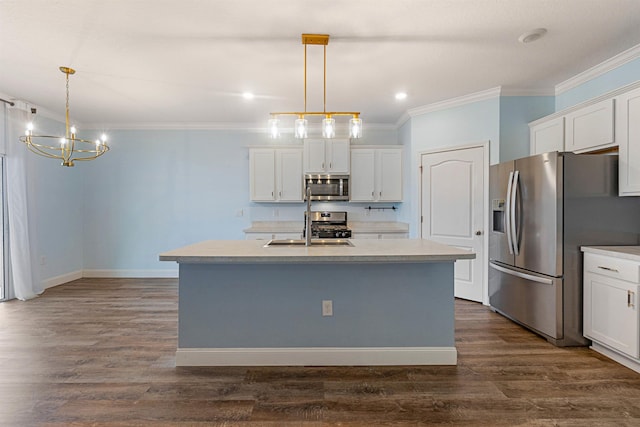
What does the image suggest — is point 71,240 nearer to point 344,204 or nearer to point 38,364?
point 38,364

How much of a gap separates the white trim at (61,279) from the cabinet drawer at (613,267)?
6.53 metres

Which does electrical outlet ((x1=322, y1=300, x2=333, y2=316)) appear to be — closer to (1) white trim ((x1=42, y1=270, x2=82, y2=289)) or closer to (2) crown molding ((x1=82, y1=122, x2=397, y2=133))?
(2) crown molding ((x1=82, y1=122, x2=397, y2=133))

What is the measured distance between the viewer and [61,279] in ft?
16.6

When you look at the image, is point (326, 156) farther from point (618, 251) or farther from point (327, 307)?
point (618, 251)

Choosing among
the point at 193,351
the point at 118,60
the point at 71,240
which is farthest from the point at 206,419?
the point at 71,240

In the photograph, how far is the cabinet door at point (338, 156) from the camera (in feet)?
16.6

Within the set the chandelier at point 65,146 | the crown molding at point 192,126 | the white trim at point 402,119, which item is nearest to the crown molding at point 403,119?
the white trim at point 402,119

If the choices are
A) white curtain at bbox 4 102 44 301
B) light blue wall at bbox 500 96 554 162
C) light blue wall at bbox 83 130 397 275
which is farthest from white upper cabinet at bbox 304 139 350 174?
white curtain at bbox 4 102 44 301

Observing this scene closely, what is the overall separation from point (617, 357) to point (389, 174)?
331cm

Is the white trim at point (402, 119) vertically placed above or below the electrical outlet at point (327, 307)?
above

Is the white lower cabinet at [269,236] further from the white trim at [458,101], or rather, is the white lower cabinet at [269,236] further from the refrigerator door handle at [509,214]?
the refrigerator door handle at [509,214]

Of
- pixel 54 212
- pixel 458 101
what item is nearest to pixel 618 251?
pixel 458 101

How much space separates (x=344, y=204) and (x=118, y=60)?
350 centimetres

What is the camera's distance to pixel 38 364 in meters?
2.50
